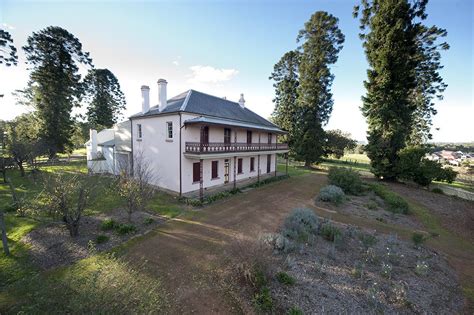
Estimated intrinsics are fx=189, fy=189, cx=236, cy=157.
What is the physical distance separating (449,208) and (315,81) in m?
21.1

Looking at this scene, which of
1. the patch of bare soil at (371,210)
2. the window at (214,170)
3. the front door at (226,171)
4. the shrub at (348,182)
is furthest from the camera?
the front door at (226,171)

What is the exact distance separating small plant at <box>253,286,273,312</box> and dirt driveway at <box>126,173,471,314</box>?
11.0 inches

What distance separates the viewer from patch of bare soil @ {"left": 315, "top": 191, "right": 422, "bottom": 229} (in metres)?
11.1

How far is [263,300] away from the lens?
192 inches

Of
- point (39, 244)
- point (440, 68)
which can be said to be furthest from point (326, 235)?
point (440, 68)

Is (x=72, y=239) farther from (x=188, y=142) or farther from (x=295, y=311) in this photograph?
(x=295, y=311)

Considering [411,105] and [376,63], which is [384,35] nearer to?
[376,63]

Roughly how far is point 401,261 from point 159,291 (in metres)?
8.42

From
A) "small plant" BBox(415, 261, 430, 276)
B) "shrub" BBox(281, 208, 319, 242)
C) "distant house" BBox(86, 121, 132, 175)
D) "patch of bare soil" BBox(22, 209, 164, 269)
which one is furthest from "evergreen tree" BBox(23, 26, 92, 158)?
"small plant" BBox(415, 261, 430, 276)

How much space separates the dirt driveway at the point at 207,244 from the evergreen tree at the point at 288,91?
69.3 ft

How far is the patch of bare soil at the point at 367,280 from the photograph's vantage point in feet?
16.3

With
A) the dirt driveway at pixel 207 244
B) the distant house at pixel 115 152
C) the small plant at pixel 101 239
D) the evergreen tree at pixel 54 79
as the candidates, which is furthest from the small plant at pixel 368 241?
the evergreen tree at pixel 54 79

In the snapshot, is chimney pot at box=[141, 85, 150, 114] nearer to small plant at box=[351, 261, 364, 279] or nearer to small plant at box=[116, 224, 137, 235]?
small plant at box=[116, 224, 137, 235]

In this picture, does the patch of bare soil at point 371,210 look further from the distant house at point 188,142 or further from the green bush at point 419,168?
the distant house at point 188,142
